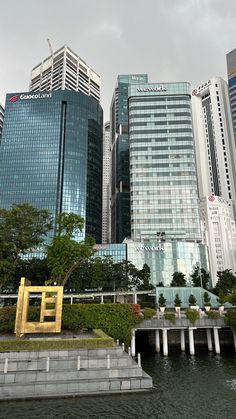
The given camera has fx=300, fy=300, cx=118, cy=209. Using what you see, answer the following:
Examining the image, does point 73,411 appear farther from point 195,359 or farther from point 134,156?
point 134,156

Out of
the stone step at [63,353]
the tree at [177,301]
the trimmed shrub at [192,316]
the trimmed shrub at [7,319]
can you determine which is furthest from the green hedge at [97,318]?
the tree at [177,301]

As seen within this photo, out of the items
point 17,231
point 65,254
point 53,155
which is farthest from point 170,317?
point 53,155

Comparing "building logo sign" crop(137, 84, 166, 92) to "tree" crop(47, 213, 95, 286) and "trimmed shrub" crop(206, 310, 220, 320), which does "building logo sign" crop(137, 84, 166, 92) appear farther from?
"trimmed shrub" crop(206, 310, 220, 320)

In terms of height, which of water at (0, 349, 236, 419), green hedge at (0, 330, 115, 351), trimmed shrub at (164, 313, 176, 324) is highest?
trimmed shrub at (164, 313, 176, 324)

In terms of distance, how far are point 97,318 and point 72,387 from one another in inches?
724

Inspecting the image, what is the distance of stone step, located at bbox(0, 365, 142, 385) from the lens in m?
22.3

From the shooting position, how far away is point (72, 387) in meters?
22.3

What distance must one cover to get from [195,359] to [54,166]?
416 ft

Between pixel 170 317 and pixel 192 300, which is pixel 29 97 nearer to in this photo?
pixel 192 300

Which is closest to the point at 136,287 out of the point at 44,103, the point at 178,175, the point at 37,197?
the point at 178,175

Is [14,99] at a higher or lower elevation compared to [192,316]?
higher

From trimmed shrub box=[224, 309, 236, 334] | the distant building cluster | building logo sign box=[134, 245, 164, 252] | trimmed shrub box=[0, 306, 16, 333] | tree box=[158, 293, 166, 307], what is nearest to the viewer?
trimmed shrub box=[0, 306, 16, 333]

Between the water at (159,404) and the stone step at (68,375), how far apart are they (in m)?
1.81

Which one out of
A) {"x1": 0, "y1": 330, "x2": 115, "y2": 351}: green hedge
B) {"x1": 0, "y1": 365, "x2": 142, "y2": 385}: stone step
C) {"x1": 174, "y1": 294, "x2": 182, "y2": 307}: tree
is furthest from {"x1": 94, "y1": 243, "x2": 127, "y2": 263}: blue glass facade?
{"x1": 0, "y1": 365, "x2": 142, "y2": 385}: stone step
